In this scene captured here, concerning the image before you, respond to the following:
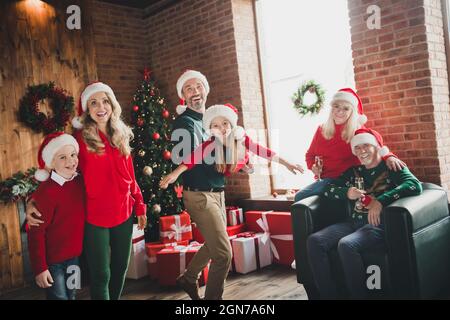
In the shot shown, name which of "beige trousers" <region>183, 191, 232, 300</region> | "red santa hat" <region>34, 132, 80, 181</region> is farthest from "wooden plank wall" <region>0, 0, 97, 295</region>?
"beige trousers" <region>183, 191, 232, 300</region>

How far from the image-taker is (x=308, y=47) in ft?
14.1

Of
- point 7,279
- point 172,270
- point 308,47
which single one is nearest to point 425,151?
point 308,47

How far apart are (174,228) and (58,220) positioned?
2.05 meters

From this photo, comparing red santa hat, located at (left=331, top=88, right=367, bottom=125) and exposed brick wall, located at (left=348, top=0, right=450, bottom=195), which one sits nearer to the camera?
red santa hat, located at (left=331, top=88, right=367, bottom=125)

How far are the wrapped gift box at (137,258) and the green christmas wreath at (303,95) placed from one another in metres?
1.99

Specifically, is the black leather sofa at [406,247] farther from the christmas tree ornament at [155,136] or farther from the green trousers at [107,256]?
the christmas tree ornament at [155,136]

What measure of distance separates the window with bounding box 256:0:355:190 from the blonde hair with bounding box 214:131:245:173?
46.5 inches

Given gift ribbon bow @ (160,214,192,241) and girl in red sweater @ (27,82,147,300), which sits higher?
girl in red sweater @ (27,82,147,300)

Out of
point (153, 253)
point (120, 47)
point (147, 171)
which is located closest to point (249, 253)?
point (153, 253)

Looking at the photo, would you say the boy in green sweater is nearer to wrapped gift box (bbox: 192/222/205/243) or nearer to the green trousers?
the green trousers

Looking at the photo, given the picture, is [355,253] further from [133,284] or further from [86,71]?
[86,71]

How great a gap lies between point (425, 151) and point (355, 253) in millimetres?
1203

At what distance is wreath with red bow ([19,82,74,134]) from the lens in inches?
169

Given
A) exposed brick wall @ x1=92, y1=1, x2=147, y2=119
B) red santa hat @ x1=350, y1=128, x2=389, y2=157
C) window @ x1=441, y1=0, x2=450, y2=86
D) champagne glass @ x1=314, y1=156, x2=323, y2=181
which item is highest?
exposed brick wall @ x1=92, y1=1, x2=147, y2=119
